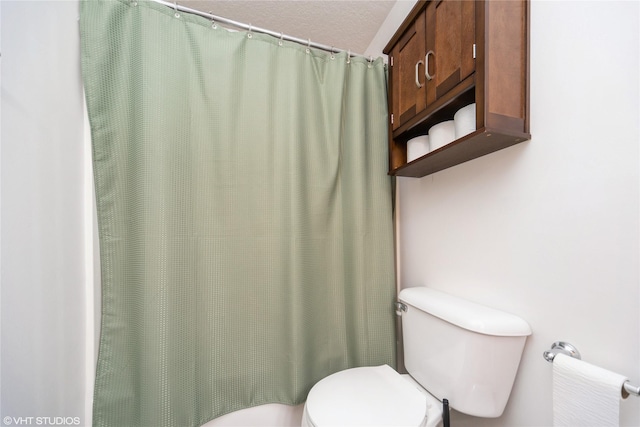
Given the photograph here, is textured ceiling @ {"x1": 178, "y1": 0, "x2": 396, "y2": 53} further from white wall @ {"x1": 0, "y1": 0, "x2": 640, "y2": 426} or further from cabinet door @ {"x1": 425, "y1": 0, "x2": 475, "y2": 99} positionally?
white wall @ {"x1": 0, "y1": 0, "x2": 640, "y2": 426}

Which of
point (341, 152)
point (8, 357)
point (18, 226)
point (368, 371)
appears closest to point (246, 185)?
point (341, 152)

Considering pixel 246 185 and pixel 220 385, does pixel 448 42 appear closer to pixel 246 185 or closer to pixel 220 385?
pixel 246 185

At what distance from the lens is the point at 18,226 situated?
620mm

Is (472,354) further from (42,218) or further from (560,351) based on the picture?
(42,218)

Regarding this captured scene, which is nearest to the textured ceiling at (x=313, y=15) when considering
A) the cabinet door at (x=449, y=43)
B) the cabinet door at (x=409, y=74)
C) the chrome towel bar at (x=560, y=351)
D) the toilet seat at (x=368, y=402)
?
the cabinet door at (x=409, y=74)

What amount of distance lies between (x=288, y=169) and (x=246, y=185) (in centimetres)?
19

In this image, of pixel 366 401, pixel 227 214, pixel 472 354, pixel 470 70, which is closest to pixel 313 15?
pixel 470 70

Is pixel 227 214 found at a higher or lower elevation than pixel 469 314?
higher

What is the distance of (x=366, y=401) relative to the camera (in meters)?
0.87

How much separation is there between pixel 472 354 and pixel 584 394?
235 mm

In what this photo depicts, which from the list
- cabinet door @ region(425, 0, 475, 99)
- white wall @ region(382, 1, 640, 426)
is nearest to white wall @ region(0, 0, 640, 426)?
white wall @ region(382, 1, 640, 426)

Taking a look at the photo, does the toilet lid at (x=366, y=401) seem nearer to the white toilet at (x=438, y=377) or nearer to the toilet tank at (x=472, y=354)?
the white toilet at (x=438, y=377)

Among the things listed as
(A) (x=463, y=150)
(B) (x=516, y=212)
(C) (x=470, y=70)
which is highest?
(C) (x=470, y=70)

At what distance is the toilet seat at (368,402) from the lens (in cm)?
79
